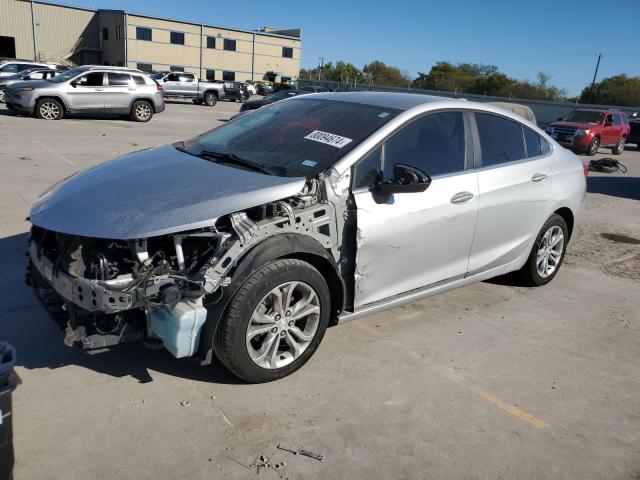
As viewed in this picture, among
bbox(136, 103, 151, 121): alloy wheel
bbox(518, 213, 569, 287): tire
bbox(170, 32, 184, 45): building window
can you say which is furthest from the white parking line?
bbox(170, 32, 184, 45): building window

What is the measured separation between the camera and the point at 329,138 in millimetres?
3820

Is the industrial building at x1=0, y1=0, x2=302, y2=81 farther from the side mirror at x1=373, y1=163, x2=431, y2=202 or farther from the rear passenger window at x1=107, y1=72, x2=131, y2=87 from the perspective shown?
the side mirror at x1=373, y1=163, x2=431, y2=202

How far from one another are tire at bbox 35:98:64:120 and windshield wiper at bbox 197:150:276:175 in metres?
14.8

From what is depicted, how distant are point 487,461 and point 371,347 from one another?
1261mm

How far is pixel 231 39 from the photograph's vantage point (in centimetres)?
6303

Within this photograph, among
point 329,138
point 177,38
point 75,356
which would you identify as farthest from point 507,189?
point 177,38

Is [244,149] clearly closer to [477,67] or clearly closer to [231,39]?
[231,39]

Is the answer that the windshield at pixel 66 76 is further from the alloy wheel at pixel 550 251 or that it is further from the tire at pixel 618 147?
the tire at pixel 618 147

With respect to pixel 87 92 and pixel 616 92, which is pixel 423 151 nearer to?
pixel 87 92

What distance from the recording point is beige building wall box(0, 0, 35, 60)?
5053 centimetres

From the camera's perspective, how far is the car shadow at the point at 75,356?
3.40 m

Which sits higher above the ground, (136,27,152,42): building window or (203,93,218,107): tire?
(136,27,152,42): building window

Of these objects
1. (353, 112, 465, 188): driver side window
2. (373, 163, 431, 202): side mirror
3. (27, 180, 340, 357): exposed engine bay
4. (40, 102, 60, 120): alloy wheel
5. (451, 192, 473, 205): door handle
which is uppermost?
(353, 112, 465, 188): driver side window

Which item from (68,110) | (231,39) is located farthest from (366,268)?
(231,39)
